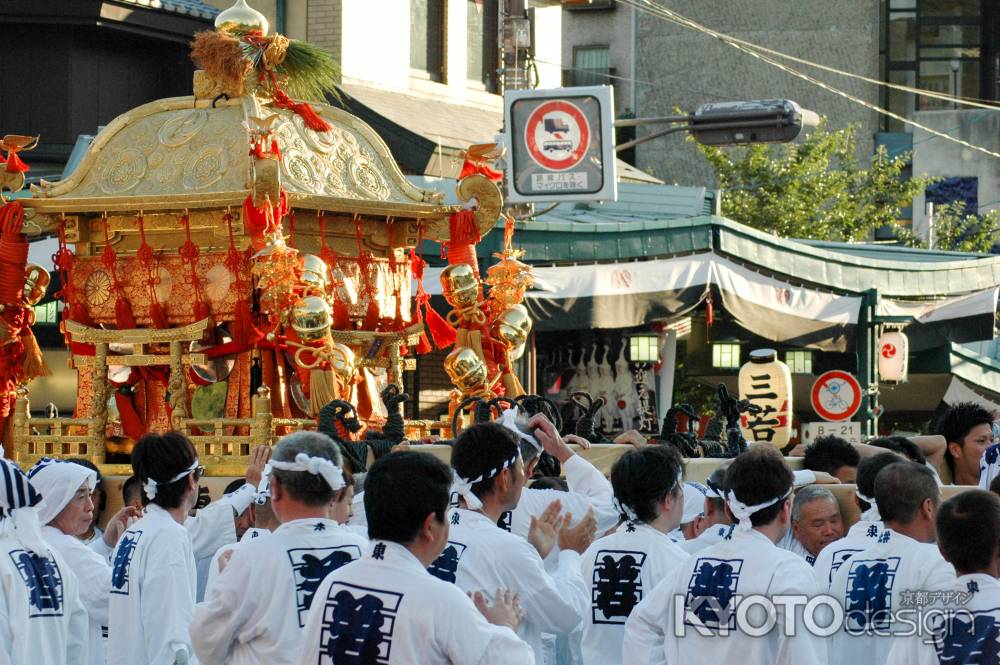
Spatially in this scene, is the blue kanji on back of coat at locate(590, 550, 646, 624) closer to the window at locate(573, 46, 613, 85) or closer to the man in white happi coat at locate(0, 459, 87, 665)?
the man in white happi coat at locate(0, 459, 87, 665)

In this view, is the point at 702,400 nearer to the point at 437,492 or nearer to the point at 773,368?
the point at 773,368

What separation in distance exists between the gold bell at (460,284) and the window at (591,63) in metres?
27.2

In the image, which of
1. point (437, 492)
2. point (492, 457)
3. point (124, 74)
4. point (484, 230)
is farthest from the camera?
point (124, 74)

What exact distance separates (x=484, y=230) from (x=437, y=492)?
9.45m

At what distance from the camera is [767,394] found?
16516mm

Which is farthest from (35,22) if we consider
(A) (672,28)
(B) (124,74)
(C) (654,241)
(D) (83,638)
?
(A) (672,28)

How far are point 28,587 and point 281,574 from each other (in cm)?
133

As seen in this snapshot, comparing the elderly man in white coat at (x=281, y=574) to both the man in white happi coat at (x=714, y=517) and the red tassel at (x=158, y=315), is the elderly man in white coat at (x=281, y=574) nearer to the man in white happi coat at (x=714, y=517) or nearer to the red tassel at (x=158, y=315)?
the man in white happi coat at (x=714, y=517)

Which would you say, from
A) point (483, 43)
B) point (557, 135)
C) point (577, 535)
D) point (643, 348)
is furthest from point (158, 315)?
point (483, 43)

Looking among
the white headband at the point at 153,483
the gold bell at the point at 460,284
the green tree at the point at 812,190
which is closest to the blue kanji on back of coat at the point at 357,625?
the white headband at the point at 153,483

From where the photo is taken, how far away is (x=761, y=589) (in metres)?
5.52

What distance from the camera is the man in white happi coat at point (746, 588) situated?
5.52 meters

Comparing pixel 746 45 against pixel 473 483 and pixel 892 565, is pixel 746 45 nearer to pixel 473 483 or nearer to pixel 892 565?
pixel 892 565

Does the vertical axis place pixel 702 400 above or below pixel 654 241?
below
